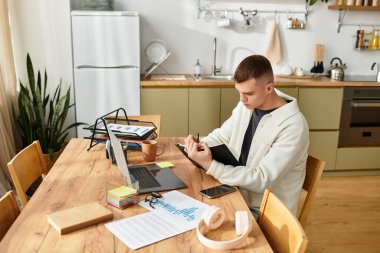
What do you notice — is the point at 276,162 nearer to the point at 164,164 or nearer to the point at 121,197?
the point at 164,164

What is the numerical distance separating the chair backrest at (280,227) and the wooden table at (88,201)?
6cm

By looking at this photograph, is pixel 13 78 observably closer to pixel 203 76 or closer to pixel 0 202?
pixel 203 76

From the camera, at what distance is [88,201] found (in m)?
1.57

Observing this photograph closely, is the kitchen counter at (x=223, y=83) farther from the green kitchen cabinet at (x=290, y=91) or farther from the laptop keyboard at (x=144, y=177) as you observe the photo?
the laptop keyboard at (x=144, y=177)

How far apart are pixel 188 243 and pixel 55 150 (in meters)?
2.64

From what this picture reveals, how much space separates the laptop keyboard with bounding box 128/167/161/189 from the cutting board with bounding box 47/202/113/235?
0.29 meters

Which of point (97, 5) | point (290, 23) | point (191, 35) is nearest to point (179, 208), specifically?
point (97, 5)

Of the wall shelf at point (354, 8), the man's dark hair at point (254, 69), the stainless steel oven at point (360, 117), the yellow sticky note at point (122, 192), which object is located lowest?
the stainless steel oven at point (360, 117)

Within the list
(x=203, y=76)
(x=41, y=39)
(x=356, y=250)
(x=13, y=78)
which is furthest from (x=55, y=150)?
(x=356, y=250)

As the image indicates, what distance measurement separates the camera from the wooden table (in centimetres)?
125

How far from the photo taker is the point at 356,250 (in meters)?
2.72

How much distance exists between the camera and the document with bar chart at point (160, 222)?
130 centimetres

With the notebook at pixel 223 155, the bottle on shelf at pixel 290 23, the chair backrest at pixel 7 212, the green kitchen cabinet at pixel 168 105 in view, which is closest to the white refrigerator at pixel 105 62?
the green kitchen cabinet at pixel 168 105

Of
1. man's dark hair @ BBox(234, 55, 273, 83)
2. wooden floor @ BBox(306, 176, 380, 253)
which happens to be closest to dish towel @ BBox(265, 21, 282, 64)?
wooden floor @ BBox(306, 176, 380, 253)
